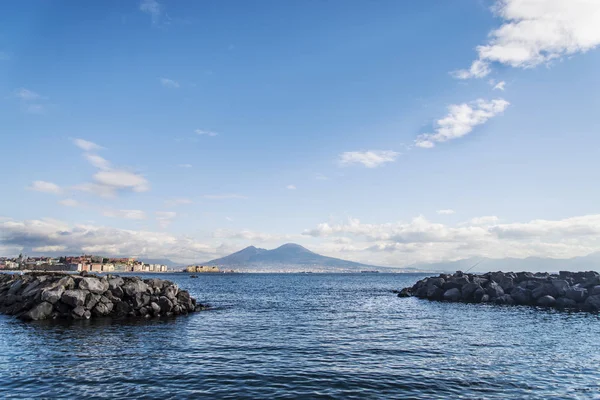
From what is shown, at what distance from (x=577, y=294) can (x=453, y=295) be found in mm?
17789

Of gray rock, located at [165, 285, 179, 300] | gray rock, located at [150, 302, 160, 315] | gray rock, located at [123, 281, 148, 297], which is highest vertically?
gray rock, located at [123, 281, 148, 297]

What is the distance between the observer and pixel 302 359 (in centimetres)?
2517

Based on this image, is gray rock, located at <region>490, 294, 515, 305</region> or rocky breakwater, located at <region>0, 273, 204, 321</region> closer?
rocky breakwater, located at <region>0, 273, 204, 321</region>

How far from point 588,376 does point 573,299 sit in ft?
144

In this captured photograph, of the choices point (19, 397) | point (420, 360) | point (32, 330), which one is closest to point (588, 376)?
point (420, 360)

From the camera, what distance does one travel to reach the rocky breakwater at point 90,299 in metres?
41.5

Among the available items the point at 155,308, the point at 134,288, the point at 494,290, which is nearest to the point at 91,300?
the point at 134,288

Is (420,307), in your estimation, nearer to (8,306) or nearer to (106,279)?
(106,279)

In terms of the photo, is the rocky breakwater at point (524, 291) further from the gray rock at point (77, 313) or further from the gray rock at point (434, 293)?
the gray rock at point (77, 313)

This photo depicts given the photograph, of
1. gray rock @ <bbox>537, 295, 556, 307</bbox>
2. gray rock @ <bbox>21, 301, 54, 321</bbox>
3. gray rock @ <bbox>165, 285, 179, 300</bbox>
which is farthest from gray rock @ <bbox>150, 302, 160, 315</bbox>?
gray rock @ <bbox>537, 295, 556, 307</bbox>

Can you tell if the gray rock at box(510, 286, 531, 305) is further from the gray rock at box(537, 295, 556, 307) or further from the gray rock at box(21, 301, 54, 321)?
the gray rock at box(21, 301, 54, 321)

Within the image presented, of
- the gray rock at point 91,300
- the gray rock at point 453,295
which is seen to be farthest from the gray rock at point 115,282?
the gray rock at point 453,295

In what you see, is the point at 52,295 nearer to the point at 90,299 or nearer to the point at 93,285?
the point at 90,299

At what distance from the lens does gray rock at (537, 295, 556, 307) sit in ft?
192
